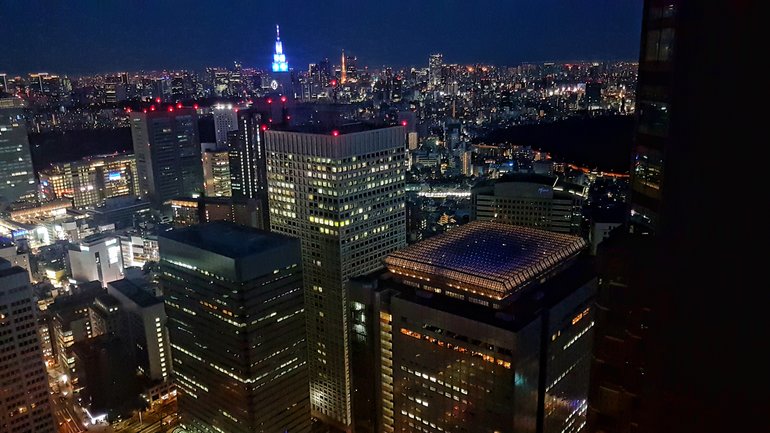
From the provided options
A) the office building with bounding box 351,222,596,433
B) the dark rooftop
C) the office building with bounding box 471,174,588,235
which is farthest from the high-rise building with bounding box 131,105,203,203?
the office building with bounding box 351,222,596,433

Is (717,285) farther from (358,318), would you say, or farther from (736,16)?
(358,318)

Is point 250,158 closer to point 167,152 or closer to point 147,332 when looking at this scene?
point 167,152

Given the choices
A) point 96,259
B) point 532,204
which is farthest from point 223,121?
point 532,204

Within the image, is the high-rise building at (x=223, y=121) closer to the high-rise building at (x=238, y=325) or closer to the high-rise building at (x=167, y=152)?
the high-rise building at (x=167, y=152)

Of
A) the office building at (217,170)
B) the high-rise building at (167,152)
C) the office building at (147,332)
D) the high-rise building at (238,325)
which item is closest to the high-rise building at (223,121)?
the high-rise building at (167,152)

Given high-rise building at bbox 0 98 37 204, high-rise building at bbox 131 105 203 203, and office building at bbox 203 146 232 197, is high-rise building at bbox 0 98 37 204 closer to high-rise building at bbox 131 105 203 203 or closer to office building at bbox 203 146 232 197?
high-rise building at bbox 131 105 203 203
